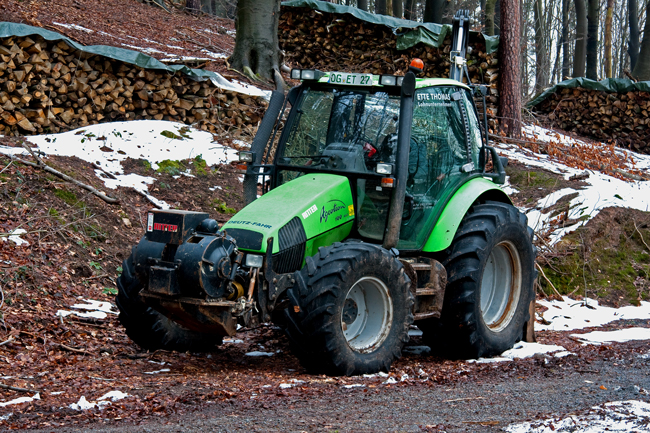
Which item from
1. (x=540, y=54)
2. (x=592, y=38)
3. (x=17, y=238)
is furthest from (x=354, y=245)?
(x=540, y=54)

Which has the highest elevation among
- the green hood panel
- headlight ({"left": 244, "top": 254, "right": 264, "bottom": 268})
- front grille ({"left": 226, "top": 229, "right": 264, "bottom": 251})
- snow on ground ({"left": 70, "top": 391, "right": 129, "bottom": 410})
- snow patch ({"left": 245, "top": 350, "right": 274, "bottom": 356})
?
the green hood panel

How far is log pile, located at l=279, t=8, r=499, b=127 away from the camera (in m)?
16.8

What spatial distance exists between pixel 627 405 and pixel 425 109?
9.24ft

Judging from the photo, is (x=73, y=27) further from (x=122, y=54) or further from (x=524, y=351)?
(x=524, y=351)

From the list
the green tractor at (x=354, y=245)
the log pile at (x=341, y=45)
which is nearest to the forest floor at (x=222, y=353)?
the green tractor at (x=354, y=245)

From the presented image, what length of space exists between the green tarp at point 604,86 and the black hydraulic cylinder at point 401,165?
13530mm

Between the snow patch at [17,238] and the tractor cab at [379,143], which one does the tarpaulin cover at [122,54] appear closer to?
the snow patch at [17,238]

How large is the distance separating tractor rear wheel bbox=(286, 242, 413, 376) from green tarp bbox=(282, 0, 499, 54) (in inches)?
442

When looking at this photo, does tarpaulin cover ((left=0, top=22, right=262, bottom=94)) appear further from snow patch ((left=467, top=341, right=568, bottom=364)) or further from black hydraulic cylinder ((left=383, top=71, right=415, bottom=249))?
snow patch ((left=467, top=341, right=568, bottom=364))

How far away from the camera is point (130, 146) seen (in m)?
9.59

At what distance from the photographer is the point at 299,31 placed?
17.5 meters

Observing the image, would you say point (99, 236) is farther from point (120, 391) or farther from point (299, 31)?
point (299, 31)

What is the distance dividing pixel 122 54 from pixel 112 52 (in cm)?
15

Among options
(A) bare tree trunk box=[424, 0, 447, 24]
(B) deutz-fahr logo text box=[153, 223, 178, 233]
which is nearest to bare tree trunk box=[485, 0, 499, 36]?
(A) bare tree trunk box=[424, 0, 447, 24]
